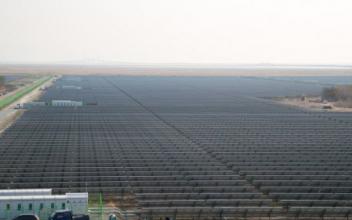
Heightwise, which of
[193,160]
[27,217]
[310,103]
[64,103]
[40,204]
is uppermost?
[40,204]

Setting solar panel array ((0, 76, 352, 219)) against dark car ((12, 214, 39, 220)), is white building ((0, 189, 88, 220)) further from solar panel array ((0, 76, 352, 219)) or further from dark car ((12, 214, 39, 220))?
solar panel array ((0, 76, 352, 219))

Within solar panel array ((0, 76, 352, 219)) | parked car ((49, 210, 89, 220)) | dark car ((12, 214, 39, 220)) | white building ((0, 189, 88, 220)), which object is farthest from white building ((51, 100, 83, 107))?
parked car ((49, 210, 89, 220))

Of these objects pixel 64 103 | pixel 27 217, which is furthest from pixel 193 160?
pixel 64 103

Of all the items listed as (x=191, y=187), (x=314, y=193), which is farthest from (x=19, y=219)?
(x=314, y=193)

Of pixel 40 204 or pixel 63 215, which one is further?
pixel 40 204

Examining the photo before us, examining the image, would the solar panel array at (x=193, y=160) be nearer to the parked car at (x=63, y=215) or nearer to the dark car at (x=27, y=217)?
the parked car at (x=63, y=215)

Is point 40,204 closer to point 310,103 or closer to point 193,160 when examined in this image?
point 193,160
